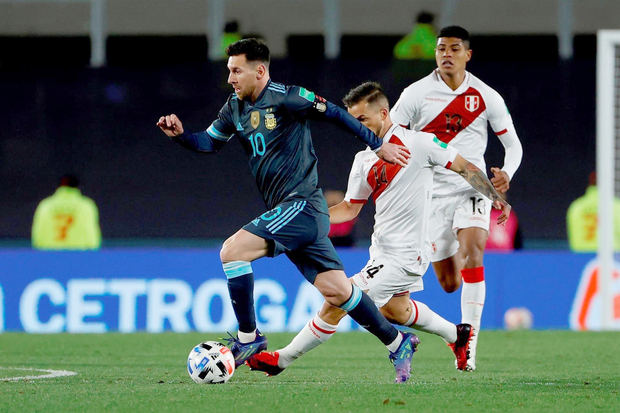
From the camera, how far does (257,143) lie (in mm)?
6746

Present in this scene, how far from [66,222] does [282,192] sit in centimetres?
829

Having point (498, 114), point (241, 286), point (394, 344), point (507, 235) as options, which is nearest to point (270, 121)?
point (241, 286)

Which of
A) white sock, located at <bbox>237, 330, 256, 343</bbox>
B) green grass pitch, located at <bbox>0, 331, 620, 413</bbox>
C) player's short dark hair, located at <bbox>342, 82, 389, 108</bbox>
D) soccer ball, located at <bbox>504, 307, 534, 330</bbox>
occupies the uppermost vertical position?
player's short dark hair, located at <bbox>342, 82, 389, 108</bbox>

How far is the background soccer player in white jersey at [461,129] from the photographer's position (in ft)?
26.4

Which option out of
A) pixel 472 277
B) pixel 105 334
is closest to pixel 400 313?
pixel 472 277

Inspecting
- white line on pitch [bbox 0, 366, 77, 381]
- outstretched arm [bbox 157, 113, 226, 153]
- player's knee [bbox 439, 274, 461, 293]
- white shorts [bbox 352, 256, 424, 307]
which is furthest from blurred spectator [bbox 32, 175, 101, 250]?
outstretched arm [bbox 157, 113, 226, 153]

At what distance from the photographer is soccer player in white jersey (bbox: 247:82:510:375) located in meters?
7.30

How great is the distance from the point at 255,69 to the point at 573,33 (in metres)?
9.92

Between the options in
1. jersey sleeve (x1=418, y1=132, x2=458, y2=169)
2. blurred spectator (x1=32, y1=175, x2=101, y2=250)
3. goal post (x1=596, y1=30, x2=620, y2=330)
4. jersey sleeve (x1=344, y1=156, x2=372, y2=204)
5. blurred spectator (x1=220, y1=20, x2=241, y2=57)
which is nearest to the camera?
jersey sleeve (x1=418, y1=132, x2=458, y2=169)

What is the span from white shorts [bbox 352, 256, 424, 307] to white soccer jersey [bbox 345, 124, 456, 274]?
0.17 feet

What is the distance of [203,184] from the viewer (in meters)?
15.8

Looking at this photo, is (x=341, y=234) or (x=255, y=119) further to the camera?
(x=341, y=234)

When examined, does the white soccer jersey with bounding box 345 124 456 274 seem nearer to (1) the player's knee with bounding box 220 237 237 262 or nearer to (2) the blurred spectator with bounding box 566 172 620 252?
(1) the player's knee with bounding box 220 237 237 262

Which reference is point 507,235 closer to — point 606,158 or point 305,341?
point 606,158
